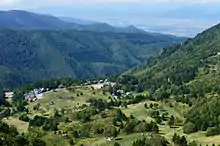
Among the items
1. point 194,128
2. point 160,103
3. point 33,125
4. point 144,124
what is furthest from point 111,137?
point 160,103

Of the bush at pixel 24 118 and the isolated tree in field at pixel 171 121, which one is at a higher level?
the isolated tree in field at pixel 171 121

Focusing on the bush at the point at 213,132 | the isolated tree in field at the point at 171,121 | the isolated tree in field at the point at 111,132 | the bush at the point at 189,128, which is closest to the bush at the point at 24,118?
the isolated tree in field at the point at 111,132

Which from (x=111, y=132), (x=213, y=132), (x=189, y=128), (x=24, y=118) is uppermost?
(x=213, y=132)

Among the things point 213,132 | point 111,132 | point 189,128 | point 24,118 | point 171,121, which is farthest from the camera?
point 24,118

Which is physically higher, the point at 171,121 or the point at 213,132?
the point at 213,132

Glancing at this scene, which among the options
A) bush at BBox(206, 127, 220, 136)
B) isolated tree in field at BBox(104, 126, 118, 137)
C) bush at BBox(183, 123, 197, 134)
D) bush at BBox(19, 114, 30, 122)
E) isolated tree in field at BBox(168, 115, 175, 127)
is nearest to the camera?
bush at BBox(206, 127, 220, 136)

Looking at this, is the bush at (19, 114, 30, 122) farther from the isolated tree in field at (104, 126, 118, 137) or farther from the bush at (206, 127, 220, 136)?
the bush at (206, 127, 220, 136)

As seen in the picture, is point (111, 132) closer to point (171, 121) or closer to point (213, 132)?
point (171, 121)

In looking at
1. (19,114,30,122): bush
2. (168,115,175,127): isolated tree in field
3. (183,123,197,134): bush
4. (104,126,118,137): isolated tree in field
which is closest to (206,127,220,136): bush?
(183,123,197,134): bush

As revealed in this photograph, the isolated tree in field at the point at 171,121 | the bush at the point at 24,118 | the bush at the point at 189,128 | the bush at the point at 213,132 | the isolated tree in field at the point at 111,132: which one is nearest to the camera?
the bush at the point at 213,132

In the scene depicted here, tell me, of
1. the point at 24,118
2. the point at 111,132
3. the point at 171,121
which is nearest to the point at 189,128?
the point at 171,121

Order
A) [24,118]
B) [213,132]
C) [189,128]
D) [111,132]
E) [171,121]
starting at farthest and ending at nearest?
[24,118] < [171,121] < [111,132] < [189,128] < [213,132]

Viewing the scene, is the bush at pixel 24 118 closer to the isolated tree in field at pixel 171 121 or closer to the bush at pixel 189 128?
the isolated tree in field at pixel 171 121
